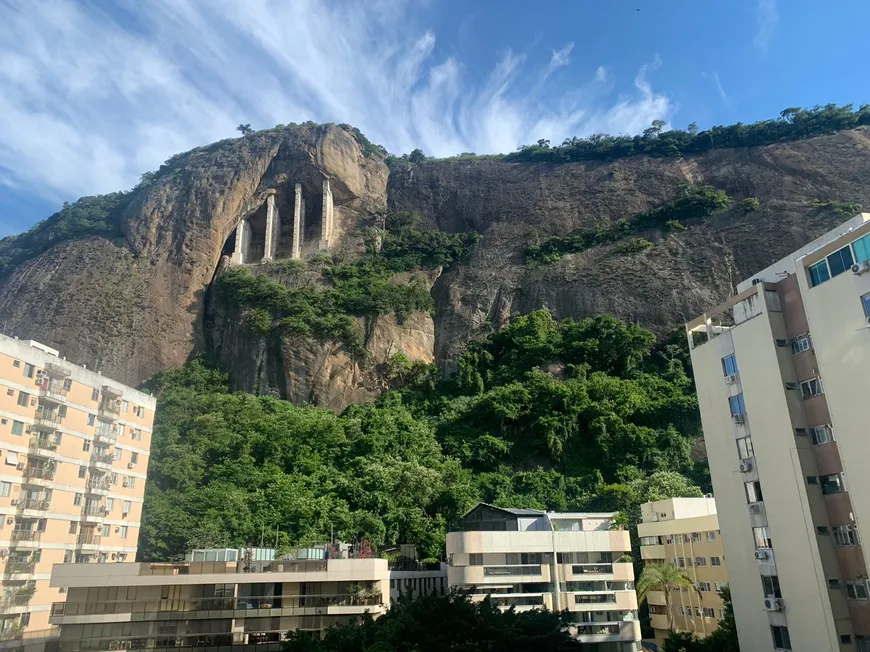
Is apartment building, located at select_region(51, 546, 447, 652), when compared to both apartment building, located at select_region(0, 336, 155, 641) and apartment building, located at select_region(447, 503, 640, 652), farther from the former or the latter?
apartment building, located at select_region(447, 503, 640, 652)

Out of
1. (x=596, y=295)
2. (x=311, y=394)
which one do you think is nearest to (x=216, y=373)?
(x=311, y=394)

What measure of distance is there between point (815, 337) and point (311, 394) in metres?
43.6

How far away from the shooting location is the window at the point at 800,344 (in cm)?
2402

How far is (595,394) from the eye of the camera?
5500 centimetres

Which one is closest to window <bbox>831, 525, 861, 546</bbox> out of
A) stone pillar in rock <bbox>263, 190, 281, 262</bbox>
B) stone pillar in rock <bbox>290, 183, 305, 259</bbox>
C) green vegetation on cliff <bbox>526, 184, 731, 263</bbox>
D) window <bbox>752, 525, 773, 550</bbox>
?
window <bbox>752, 525, 773, 550</bbox>

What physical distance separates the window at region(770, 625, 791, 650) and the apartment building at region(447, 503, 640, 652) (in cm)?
1381

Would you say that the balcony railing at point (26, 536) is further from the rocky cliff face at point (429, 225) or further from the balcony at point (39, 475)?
the rocky cliff face at point (429, 225)

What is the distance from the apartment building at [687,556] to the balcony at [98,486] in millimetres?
30899

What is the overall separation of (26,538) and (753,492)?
3251 centimetres

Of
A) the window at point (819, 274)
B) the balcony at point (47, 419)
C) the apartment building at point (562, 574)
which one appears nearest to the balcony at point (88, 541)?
the balcony at point (47, 419)

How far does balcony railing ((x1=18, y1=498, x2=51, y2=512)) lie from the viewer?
1366 inches

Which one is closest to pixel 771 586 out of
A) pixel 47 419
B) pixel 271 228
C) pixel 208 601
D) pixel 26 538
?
pixel 208 601

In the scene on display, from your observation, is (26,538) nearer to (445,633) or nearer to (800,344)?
(445,633)

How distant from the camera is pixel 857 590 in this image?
21.3m
